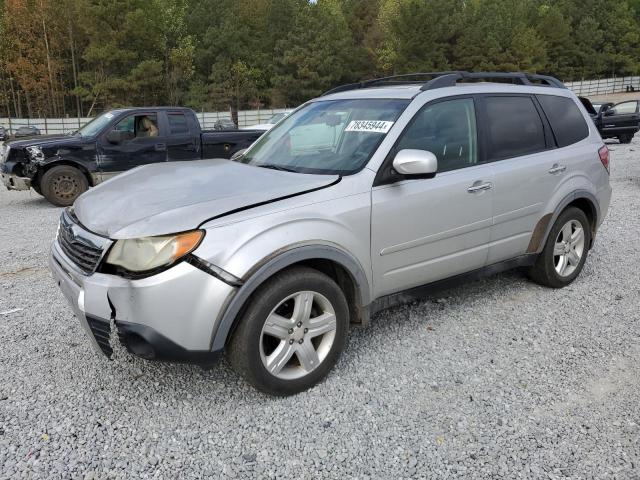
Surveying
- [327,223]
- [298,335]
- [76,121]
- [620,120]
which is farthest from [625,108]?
[76,121]

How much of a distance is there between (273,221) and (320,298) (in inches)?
20.6

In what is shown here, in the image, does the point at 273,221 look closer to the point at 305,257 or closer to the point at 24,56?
the point at 305,257

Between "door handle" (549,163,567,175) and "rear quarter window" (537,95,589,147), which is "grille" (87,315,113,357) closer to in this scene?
"door handle" (549,163,567,175)

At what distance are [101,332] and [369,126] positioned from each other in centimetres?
204

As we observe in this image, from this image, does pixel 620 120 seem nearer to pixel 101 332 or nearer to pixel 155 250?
pixel 155 250

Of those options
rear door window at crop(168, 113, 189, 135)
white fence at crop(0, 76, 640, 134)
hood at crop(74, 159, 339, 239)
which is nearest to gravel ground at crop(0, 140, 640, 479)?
hood at crop(74, 159, 339, 239)

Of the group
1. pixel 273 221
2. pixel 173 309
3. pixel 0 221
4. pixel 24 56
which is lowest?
pixel 0 221

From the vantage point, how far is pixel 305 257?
9.52 feet

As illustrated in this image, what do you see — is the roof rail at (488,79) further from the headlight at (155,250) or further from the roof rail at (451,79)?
the headlight at (155,250)

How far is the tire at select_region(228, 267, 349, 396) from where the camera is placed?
9.14 feet

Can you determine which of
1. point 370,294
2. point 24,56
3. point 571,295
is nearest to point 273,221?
point 370,294

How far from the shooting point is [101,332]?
2.68m

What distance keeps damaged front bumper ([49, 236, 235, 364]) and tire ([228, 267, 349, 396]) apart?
0.17m

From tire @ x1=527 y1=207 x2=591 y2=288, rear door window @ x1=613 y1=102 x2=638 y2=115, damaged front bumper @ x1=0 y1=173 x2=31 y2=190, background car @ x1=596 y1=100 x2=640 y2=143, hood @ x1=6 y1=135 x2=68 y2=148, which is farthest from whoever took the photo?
rear door window @ x1=613 y1=102 x2=638 y2=115
